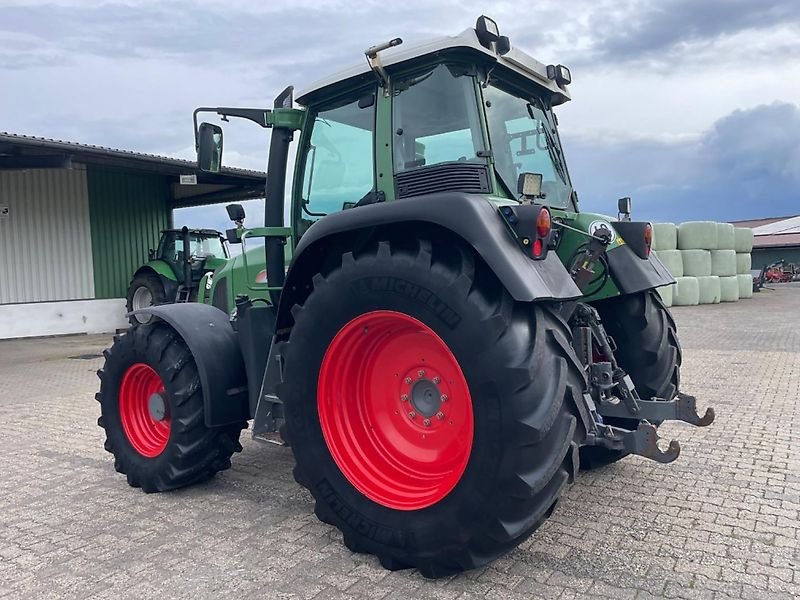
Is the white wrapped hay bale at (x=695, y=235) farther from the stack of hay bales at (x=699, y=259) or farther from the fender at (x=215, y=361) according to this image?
the fender at (x=215, y=361)

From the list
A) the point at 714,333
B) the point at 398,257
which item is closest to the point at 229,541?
the point at 398,257

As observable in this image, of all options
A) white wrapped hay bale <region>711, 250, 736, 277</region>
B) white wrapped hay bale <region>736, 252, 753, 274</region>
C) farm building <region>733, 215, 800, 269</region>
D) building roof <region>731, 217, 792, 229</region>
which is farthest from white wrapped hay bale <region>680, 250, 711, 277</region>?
building roof <region>731, 217, 792, 229</region>

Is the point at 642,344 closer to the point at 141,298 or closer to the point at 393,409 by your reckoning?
the point at 393,409

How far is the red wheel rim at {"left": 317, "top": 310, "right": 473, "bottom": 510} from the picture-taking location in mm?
3043

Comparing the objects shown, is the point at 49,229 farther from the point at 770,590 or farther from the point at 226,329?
the point at 770,590

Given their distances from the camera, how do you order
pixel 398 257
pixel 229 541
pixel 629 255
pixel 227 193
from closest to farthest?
pixel 398 257 → pixel 229 541 → pixel 629 255 → pixel 227 193

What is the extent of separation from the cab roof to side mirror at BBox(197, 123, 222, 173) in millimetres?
523

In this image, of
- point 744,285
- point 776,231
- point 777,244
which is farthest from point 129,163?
point 776,231

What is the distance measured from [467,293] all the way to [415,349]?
0.55m

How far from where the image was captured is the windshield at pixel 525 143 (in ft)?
11.2

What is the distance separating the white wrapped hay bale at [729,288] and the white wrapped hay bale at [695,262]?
4.19 ft

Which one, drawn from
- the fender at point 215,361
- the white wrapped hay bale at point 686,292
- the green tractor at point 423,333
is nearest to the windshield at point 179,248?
the green tractor at point 423,333

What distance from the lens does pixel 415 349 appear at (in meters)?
3.18

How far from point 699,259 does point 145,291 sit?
14.8 m
